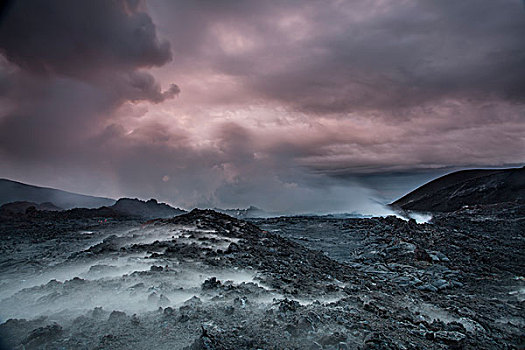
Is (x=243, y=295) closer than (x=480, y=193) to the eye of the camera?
Yes

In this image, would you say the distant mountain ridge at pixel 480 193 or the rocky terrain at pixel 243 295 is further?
the distant mountain ridge at pixel 480 193

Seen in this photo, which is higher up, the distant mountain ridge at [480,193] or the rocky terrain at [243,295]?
the distant mountain ridge at [480,193]

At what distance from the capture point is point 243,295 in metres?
6.66

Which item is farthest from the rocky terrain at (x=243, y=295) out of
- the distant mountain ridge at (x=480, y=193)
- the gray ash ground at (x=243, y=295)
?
the distant mountain ridge at (x=480, y=193)

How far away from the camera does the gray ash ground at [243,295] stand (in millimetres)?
4855

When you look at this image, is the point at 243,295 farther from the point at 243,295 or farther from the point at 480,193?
the point at 480,193

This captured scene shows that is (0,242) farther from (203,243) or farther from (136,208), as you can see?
(136,208)

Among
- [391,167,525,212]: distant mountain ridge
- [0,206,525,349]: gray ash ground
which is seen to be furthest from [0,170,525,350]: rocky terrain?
[391,167,525,212]: distant mountain ridge

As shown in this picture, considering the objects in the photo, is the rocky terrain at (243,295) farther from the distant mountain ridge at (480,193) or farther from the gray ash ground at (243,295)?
the distant mountain ridge at (480,193)

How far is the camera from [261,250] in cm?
1195

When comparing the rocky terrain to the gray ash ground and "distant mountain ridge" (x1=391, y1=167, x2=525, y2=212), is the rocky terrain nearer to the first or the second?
the gray ash ground

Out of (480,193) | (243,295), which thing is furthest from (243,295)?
(480,193)

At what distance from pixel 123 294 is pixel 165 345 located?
2.56m

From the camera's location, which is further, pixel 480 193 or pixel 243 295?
pixel 480 193
